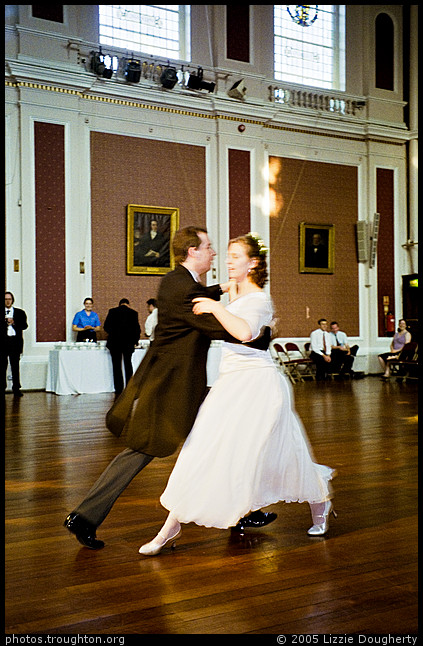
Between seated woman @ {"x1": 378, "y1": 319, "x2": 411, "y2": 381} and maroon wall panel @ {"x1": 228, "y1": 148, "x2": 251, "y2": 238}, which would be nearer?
maroon wall panel @ {"x1": 228, "y1": 148, "x2": 251, "y2": 238}

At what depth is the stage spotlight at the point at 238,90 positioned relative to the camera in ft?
42.2

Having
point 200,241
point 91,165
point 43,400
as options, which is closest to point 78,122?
point 91,165

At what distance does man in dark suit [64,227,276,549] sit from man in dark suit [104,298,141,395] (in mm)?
7356

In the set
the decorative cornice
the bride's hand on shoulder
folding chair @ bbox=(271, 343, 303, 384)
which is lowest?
folding chair @ bbox=(271, 343, 303, 384)

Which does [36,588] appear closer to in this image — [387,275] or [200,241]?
[200,241]

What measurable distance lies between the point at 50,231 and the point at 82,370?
8.65ft

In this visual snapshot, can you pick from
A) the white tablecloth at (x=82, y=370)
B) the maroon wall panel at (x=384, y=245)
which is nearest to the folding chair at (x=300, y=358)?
the maroon wall panel at (x=384, y=245)

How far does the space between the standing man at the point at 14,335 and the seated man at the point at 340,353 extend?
620 cm

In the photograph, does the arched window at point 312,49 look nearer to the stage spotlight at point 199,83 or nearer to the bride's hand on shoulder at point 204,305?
the stage spotlight at point 199,83

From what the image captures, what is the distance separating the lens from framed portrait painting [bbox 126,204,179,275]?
12.4 metres

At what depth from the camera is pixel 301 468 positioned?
119 inches

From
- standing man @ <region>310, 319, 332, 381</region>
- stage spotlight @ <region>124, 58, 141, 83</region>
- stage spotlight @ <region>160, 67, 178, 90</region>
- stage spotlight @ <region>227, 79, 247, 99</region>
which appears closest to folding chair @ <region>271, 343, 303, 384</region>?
standing man @ <region>310, 319, 332, 381</region>

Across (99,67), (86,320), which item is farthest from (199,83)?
(86,320)

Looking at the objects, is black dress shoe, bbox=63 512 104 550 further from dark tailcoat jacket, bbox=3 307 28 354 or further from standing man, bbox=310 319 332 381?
standing man, bbox=310 319 332 381
